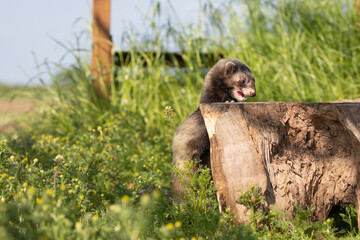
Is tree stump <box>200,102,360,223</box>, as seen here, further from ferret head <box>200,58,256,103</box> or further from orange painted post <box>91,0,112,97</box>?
orange painted post <box>91,0,112,97</box>

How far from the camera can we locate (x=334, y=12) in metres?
8.29

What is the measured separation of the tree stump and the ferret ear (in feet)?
3.11

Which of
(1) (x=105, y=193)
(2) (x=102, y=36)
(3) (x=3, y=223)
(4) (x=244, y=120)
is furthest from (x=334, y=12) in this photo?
(3) (x=3, y=223)

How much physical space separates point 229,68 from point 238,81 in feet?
0.60

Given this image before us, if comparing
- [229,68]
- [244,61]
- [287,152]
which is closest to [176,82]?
[244,61]

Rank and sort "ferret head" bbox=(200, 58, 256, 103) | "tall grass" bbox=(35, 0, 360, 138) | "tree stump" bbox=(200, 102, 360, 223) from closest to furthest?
"tree stump" bbox=(200, 102, 360, 223) → "ferret head" bbox=(200, 58, 256, 103) → "tall grass" bbox=(35, 0, 360, 138)

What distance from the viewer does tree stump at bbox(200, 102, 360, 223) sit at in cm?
329

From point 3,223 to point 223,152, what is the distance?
187 cm

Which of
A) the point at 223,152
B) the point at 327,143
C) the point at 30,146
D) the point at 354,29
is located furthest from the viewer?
the point at 354,29

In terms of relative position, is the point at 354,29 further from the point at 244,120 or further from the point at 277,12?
the point at 244,120

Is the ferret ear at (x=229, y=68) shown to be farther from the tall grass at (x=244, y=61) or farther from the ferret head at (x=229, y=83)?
the tall grass at (x=244, y=61)

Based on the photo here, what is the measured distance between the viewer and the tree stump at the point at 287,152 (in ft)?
10.8

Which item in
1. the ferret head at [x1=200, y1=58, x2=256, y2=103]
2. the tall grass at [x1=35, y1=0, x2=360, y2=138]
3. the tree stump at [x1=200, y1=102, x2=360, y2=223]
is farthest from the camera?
the tall grass at [x1=35, y1=0, x2=360, y2=138]

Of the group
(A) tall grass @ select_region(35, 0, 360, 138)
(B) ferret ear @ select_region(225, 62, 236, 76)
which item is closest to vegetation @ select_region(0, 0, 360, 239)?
(A) tall grass @ select_region(35, 0, 360, 138)
